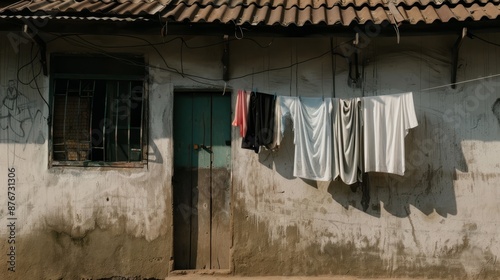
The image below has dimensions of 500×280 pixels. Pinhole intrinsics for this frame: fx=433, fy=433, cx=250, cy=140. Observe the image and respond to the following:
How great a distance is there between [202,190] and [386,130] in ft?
8.12

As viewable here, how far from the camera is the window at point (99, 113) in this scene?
18.8 feet

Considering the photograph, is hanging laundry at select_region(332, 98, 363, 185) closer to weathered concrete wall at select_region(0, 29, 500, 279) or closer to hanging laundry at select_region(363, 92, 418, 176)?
hanging laundry at select_region(363, 92, 418, 176)

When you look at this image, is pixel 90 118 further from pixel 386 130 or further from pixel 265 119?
pixel 386 130

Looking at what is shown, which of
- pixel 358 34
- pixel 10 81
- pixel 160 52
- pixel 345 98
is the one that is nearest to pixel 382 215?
pixel 345 98

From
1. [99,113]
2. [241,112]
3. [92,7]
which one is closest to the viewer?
[92,7]

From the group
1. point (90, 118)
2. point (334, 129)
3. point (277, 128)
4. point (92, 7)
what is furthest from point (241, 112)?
point (92, 7)

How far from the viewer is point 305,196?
18.5 ft

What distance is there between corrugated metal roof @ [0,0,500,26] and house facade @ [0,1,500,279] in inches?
2.3

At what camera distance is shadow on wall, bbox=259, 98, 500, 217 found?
18.2ft

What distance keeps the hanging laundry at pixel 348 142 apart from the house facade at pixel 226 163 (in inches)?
13.0

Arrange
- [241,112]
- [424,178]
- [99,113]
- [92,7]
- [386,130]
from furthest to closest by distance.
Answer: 1. [99,113]
2. [424,178]
3. [241,112]
4. [386,130]
5. [92,7]

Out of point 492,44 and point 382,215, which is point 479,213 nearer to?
point 382,215

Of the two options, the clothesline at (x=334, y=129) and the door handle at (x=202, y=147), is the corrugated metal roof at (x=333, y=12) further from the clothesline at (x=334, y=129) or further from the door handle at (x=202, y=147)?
the door handle at (x=202, y=147)

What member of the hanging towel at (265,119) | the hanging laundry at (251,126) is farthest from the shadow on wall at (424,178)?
the hanging laundry at (251,126)
